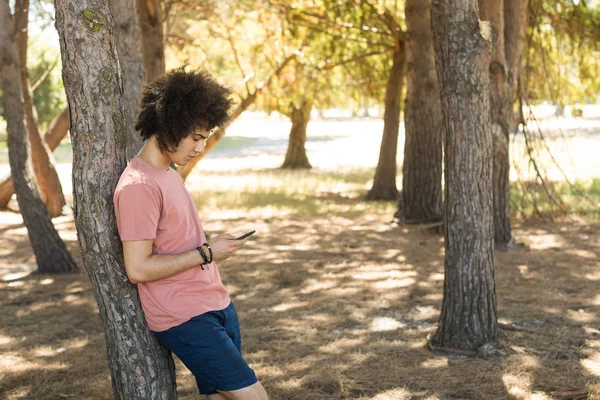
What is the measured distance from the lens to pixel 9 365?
5805 mm

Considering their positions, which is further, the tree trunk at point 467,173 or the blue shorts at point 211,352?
the tree trunk at point 467,173

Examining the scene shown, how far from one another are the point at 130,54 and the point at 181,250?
17.0 feet

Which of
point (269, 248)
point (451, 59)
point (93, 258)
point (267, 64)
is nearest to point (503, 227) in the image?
point (269, 248)

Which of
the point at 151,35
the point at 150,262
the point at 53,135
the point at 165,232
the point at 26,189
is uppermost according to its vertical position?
the point at 151,35

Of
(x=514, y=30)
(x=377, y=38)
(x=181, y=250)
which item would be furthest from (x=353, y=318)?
(x=377, y=38)

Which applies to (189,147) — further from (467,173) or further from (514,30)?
(514,30)

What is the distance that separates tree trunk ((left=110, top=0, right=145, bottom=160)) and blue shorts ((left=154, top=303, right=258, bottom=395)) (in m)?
4.88

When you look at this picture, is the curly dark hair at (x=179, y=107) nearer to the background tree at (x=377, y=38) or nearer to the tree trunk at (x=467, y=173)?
the tree trunk at (x=467, y=173)

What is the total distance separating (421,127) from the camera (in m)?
12.3

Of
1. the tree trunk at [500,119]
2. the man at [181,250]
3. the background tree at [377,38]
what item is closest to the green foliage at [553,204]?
the tree trunk at [500,119]

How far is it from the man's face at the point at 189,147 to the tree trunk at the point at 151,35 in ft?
24.7

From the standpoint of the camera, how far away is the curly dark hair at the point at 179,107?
131 inches

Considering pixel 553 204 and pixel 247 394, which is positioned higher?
pixel 247 394

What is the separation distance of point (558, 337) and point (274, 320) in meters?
→ 2.35
